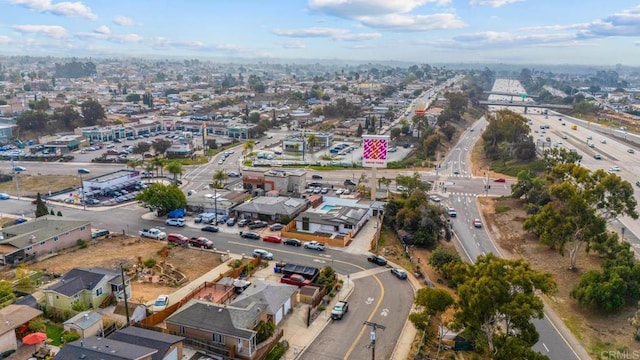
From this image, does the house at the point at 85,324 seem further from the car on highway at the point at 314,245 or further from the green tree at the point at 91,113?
the green tree at the point at 91,113

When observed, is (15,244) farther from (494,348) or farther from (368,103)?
(368,103)

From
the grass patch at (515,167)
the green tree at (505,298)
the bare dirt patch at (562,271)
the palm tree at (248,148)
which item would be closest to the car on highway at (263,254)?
the green tree at (505,298)

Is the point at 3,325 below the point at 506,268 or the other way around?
below

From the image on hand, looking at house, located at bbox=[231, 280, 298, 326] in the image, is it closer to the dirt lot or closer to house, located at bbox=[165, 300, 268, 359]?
house, located at bbox=[165, 300, 268, 359]

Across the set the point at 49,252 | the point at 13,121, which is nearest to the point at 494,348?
the point at 49,252

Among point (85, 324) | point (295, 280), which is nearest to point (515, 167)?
point (295, 280)

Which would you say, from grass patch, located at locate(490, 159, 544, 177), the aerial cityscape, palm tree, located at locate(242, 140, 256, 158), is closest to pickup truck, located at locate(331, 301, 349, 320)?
the aerial cityscape

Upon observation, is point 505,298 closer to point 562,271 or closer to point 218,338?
point 218,338
